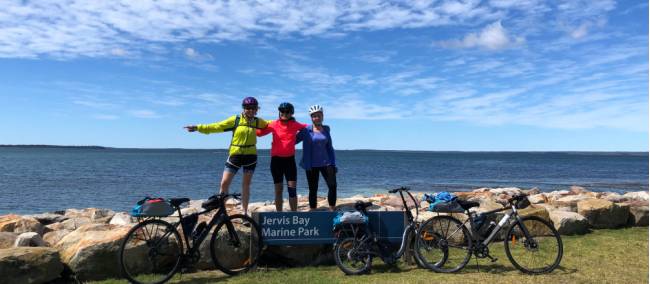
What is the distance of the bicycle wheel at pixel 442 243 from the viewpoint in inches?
277

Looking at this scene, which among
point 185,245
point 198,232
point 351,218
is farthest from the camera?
point 351,218

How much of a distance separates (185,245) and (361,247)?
2487 millimetres

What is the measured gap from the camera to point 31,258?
5.97 m

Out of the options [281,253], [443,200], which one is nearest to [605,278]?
[443,200]

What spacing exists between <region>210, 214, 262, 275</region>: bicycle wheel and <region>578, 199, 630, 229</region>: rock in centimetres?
730

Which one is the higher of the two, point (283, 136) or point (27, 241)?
point (283, 136)

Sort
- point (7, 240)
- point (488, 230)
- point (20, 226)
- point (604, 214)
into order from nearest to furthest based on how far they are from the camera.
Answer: point (488, 230) → point (7, 240) → point (604, 214) → point (20, 226)

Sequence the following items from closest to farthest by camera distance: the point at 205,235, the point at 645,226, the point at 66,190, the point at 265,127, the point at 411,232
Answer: the point at 205,235, the point at 411,232, the point at 265,127, the point at 645,226, the point at 66,190

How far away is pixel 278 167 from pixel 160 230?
2.19 metres

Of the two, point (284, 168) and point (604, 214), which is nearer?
point (284, 168)

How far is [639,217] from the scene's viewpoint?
423 inches

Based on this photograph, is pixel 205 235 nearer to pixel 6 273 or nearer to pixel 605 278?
pixel 6 273

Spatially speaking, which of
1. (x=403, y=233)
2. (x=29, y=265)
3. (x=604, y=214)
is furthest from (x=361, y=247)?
(x=604, y=214)

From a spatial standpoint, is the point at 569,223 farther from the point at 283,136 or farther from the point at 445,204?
the point at 283,136
